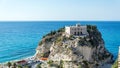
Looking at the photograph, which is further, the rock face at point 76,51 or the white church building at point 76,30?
the white church building at point 76,30

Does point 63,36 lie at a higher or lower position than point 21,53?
higher

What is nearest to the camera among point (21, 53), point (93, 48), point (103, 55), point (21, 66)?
point (21, 66)

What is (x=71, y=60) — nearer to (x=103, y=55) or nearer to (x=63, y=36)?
(x=63, y=36)

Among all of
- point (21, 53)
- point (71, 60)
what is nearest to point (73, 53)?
point (71, 60)

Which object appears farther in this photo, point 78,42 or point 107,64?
point 107,64

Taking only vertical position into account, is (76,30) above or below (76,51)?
above

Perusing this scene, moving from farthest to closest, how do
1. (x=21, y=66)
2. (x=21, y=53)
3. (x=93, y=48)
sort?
(x=21, y=53)
(x=93, y=48)
(x=21, y=66)

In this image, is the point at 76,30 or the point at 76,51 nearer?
the point at 76,51

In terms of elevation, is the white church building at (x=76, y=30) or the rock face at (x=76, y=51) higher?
the white church building at (x=76, y=30)

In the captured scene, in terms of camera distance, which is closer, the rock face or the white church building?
the rock face

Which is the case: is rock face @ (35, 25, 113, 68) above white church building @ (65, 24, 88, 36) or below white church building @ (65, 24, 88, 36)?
below
